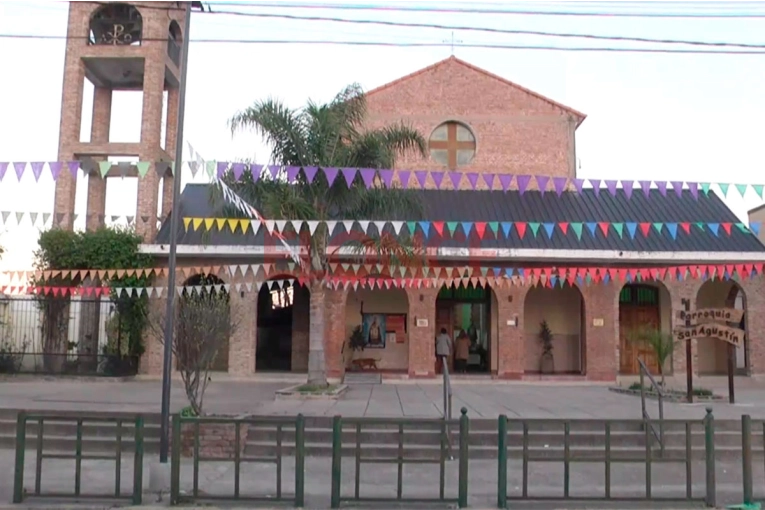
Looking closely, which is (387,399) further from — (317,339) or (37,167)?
(37,167)

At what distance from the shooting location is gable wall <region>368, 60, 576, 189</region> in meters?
26.2

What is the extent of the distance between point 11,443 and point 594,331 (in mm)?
15928

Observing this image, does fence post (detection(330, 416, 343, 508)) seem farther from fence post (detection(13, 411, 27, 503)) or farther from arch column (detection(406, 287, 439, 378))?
arch column (detection(406, 287, 439, 378))

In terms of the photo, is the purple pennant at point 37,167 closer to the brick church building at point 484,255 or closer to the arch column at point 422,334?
the brick church building at point 484,255

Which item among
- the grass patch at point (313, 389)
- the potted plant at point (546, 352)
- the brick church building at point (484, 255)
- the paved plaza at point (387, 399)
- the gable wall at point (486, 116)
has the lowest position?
the paved plaza at point (387, 399)

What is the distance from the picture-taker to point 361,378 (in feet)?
72.7

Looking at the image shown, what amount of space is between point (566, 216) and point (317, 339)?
33.3 feet

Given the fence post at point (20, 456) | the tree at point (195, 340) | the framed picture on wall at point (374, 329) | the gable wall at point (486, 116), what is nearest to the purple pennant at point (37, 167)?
the tree at point (195, 340)

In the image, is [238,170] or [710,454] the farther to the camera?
[238,170]

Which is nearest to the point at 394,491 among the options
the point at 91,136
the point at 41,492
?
the point at 41,492

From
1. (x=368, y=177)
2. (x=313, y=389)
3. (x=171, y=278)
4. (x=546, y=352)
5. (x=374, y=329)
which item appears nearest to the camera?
(x=171, y=278)

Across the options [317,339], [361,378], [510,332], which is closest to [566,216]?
[510,332]

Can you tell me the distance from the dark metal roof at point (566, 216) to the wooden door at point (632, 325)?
2707mm

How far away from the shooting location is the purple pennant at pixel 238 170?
15.9 m
